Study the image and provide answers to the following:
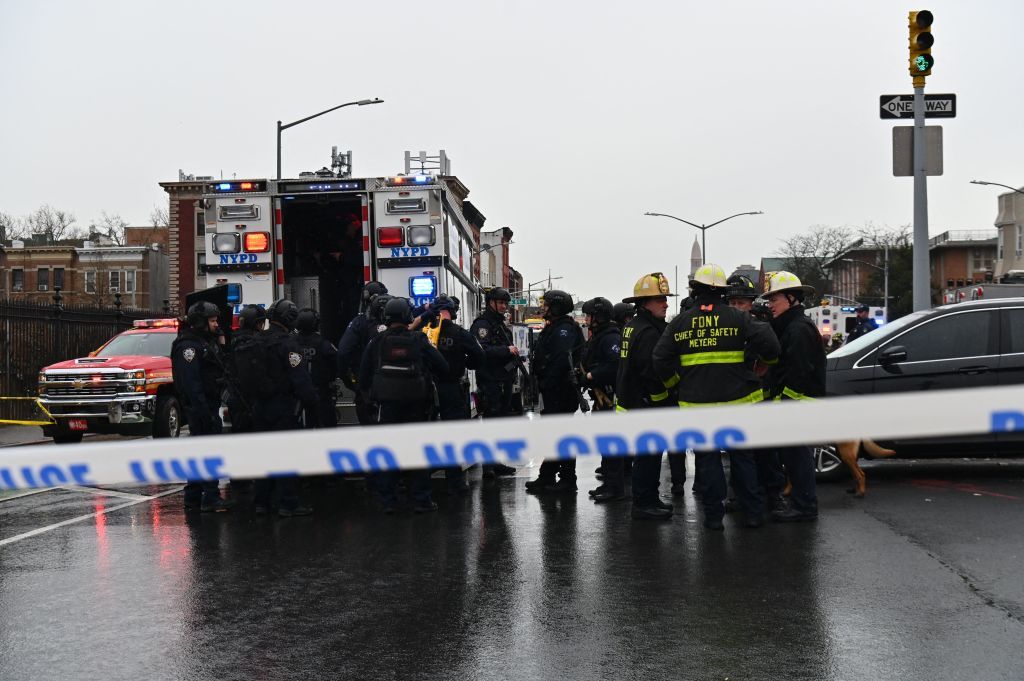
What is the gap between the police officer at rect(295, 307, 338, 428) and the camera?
9906mm

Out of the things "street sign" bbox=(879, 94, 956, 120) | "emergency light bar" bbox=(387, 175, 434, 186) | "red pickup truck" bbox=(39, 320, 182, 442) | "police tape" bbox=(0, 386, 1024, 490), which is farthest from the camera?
"red pickup truck" bbox=(39, 320, 182, 442)

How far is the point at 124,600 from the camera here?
5988 millimetres

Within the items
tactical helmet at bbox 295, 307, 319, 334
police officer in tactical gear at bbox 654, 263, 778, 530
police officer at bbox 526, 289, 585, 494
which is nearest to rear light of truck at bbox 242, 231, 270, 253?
tactical helmet at bbox 295, 307, 319, 334

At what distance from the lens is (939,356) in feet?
32.7

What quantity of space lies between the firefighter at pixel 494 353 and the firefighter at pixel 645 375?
217cm

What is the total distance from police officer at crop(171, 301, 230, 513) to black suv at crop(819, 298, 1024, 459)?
5.96m

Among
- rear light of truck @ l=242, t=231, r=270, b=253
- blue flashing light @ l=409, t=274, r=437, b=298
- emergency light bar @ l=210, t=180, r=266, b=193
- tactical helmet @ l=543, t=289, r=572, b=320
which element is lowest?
tactical helmet @ l=543, t=289, r=572, b=320

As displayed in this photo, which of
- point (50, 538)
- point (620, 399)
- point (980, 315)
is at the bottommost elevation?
point (50, 538)

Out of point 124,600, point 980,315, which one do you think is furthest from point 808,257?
point 124,600

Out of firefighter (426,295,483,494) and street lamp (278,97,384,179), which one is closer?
firefighter (426,295,483,494)

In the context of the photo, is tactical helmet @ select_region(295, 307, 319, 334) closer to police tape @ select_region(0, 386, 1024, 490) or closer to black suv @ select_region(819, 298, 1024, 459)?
black suv @ select_region(819, 298, 1024, 459)

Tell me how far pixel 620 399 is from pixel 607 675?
431cm

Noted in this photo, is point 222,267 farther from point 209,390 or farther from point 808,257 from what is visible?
point 808,257

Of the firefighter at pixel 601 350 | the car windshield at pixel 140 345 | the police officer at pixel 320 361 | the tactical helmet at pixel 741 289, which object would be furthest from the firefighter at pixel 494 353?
the car windshield at pixel 140 345
